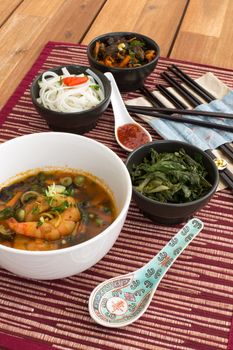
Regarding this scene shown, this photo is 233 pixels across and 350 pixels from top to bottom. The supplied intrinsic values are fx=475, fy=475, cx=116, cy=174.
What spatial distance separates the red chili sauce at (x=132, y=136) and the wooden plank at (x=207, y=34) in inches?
22.2

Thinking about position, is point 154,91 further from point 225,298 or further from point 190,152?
point 225,298

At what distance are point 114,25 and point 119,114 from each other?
0.76 metres

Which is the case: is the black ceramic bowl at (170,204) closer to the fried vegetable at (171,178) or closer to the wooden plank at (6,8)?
the fried vegetable at (171,178)

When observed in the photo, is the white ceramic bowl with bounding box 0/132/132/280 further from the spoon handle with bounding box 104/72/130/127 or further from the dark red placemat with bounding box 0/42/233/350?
the spoon handle with bounding box 104/72/130/127

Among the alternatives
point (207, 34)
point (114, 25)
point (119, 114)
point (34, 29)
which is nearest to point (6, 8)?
point (34, 29)

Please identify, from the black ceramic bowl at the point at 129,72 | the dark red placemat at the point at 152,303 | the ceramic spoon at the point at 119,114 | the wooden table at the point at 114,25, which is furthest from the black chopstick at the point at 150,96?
the dark red placemat at the point at 152,303

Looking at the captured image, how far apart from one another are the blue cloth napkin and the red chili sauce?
54 mm

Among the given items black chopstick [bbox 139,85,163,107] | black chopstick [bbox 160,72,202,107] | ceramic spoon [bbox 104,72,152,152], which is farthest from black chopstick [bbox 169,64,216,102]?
ceramic spoon [bbox 104,72,152,152]

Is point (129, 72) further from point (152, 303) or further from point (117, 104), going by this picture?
point (152, 303)

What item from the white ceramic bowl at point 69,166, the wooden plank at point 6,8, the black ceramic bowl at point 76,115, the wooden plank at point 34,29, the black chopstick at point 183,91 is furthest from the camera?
the wooden plank at point 6,8

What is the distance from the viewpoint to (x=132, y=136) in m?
1.52

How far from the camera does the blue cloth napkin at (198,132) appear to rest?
4.93 feet

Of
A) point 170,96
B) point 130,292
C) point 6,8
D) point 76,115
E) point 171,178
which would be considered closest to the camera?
point 130,292

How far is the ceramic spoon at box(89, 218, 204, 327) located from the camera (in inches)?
40.3
